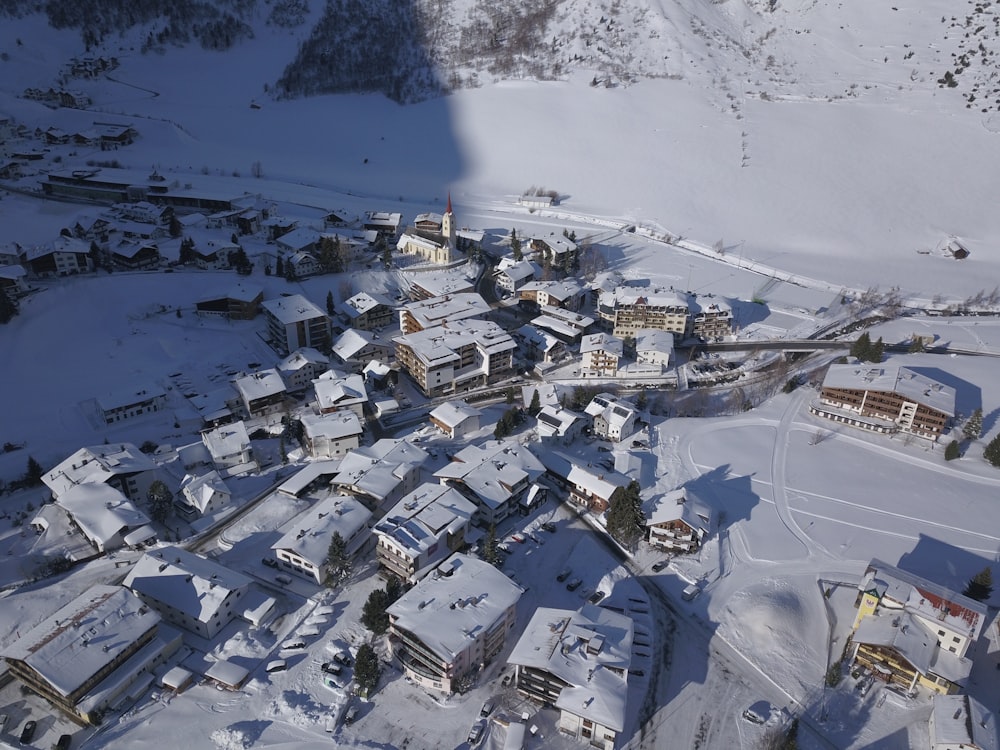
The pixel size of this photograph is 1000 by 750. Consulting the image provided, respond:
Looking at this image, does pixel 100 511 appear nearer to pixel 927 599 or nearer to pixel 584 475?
pixel 584 475

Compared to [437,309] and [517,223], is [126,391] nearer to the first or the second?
[437,309]

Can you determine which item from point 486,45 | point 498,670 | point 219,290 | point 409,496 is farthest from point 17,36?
point 498,670

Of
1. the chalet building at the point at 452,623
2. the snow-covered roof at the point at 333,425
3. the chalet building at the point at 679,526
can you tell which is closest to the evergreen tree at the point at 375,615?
the chalet building at the point at 452,623

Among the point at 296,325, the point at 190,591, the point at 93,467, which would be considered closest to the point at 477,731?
the point at 190,591

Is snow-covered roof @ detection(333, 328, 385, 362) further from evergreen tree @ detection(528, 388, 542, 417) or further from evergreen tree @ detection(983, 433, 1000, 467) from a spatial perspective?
evergreen tree @ detection(983, 433, 1000, 467)

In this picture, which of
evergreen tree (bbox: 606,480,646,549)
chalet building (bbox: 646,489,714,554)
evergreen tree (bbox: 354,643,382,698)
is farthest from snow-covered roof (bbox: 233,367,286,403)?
chalet building (bbox: 646,489,714,554)

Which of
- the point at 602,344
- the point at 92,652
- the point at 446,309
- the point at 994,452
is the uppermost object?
the point at 446,309
